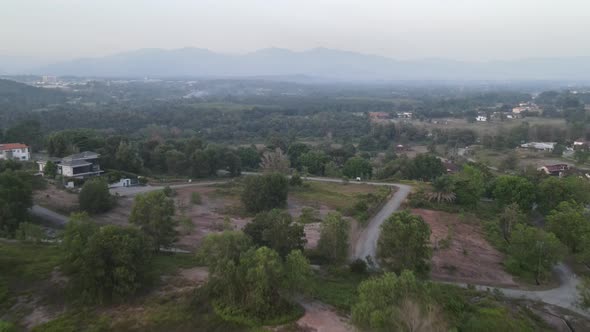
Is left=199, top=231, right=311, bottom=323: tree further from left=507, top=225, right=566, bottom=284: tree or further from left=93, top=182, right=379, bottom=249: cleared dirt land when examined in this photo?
left=507, top=225, right=566, bottom=284: tree

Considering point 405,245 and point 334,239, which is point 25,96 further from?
point 405,245

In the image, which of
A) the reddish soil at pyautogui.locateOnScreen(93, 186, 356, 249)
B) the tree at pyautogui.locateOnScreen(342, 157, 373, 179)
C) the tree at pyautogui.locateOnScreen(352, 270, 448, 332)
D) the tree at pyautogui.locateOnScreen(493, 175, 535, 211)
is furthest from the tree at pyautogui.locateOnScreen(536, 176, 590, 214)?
the tree at pyautogui.locateOnScreen(352, 270, 448, 332)

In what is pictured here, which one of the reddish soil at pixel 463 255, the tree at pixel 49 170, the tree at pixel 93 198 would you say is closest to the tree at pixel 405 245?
the reddish soil at pixel 463 255

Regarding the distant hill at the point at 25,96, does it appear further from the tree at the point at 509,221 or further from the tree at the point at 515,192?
the tree at the point at 509,221

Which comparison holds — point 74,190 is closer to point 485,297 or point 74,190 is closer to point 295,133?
point 485,297

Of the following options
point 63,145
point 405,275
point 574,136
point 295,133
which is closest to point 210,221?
point 405,275
